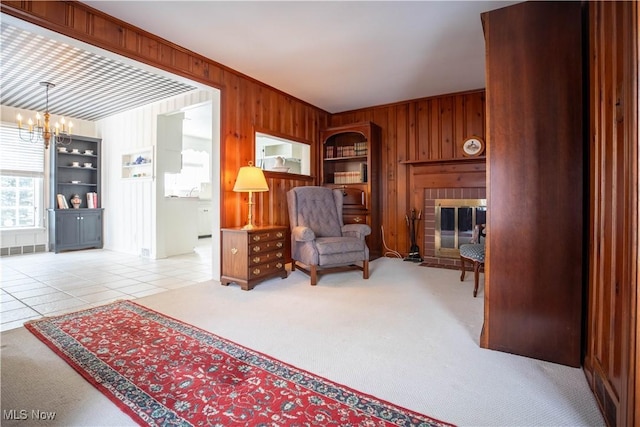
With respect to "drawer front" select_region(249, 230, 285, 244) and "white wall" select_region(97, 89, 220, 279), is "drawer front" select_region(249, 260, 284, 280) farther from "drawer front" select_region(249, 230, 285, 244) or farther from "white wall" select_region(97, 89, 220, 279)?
"white wall" select_region(97, 89, 220, 279)

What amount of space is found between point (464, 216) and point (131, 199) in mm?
5429

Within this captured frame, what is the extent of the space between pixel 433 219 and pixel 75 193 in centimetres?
653

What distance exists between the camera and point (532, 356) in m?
1.77

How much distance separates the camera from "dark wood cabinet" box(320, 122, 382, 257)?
4.69m

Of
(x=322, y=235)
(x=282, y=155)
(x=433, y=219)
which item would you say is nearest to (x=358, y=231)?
(x=322, y=235)

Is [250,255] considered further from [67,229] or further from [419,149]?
[67,229]

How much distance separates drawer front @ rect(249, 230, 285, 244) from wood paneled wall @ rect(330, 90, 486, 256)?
2065 millimetres

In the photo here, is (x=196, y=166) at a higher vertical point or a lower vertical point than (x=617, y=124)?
higher

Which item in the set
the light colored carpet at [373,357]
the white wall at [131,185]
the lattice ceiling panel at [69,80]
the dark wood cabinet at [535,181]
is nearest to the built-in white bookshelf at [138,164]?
the white wall at [131,185]

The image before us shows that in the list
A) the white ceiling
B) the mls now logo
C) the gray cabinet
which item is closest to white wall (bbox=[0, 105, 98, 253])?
the gray cabinet

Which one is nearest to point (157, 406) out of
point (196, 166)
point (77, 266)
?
point (77, 266)

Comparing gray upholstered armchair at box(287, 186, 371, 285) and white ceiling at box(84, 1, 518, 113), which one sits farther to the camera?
gray upholstered armchair at box(287, 186, 371, 285)

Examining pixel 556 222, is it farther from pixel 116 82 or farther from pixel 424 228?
pixel 116 82

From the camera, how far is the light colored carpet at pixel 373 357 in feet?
4.33
